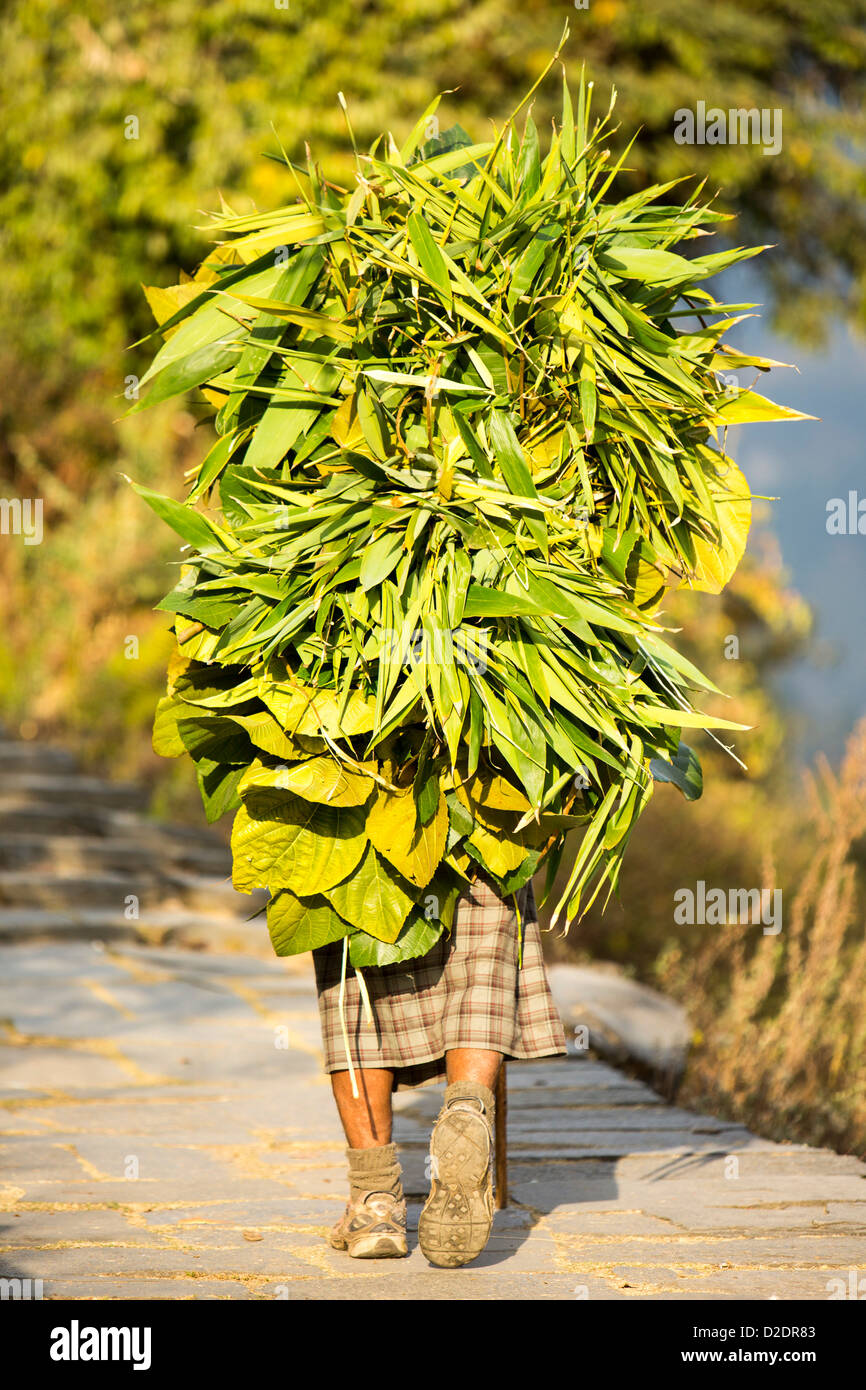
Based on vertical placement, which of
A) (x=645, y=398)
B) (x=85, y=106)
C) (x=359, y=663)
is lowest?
(x=359, y=663)

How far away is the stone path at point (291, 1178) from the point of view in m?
2.59

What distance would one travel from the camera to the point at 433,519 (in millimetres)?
2455

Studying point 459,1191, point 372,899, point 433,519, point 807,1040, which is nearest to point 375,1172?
point 459,1191

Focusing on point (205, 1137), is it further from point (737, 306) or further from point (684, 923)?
point (684, 923)

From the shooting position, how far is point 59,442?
1101cm

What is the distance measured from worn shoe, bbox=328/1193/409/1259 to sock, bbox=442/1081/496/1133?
275 millimetres

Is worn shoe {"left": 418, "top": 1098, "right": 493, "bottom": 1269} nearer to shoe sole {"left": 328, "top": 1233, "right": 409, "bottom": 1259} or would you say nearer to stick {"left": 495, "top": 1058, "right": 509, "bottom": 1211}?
shoe sole {"left": 328, "top": 1233, "right": 409, "bottom": 1259}

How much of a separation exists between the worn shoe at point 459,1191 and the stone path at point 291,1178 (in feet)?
0.25

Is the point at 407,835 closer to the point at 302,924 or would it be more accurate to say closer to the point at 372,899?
the point at 372,899

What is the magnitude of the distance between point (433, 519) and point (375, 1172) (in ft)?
4.20

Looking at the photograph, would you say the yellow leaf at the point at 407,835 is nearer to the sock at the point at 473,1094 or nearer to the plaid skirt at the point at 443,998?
the plaid skirt at the point at 443,998

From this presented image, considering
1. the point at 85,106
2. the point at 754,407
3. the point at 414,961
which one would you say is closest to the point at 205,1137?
the point at 414,961

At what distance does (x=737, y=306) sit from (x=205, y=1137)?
256 cm

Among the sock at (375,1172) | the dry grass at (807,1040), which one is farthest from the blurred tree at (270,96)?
the sock at (375,1172)
